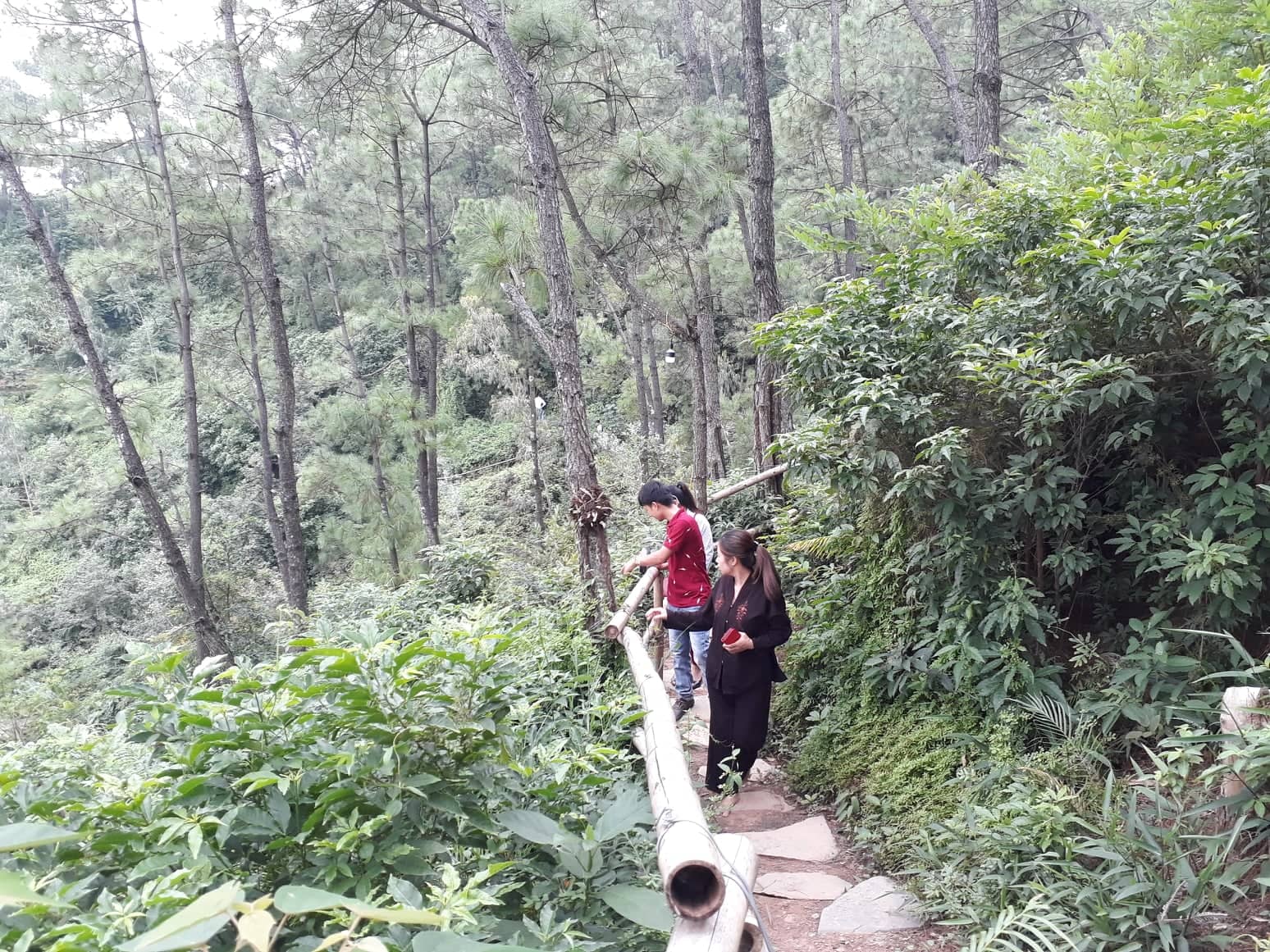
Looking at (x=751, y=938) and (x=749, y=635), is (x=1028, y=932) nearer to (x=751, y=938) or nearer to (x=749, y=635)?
(x=751, y=938)

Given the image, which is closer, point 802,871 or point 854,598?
point 802,871

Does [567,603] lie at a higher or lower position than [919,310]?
lower

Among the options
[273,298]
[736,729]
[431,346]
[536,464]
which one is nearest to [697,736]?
[736,729]

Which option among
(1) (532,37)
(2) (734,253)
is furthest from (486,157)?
(1) (532,37)

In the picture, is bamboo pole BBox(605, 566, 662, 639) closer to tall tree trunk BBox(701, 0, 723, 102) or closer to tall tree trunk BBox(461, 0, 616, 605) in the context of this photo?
tall tree trunk BBox(461, 0, 616, 605)

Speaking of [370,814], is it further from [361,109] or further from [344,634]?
[361,109]

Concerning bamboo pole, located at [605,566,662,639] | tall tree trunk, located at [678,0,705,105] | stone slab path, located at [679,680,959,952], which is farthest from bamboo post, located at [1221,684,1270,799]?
tall tree trunk, located at [678,0,705,105]

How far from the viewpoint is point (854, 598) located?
5246 mm

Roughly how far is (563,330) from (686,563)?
1854 mm

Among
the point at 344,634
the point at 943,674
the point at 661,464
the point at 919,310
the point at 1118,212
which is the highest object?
the point at 1118,212

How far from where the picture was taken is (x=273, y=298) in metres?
9.80

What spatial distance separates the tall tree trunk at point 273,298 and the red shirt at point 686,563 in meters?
7.02

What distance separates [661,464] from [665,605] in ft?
39.0

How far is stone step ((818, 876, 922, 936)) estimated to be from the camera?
3224 millimetres
